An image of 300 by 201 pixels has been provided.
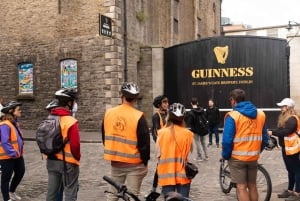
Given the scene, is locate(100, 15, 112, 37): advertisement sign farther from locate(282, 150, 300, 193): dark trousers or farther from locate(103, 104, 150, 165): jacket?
locate(103, 104, 150, 165): jacket

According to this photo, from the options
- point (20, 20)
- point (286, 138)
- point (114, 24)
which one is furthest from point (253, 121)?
point (20, 20)

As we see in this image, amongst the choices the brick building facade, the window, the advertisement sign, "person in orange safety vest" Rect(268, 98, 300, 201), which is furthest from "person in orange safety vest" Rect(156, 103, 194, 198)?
the window

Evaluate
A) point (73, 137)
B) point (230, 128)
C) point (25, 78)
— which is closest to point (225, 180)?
point (230, 128)

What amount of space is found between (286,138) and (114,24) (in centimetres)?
1333

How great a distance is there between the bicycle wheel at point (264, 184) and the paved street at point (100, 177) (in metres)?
0.39

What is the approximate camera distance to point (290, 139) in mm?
7457

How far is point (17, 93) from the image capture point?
22469 millimetres

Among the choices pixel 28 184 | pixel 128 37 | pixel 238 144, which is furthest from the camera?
pixel 128 37

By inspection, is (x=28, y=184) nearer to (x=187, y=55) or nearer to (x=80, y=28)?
(x=80, y=28)

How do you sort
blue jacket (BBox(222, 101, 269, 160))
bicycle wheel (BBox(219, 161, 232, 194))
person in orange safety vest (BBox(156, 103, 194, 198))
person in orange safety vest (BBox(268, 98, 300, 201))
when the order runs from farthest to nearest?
bicycle wheel (BBox(219, 161, 232, 194))
person in orange safety vest (BBox(268, 98, 300, 201))
blue jacket (BBox(222, 101, 269, 160))
person in orange safety vest (BBox(156, 103, 194, 198))

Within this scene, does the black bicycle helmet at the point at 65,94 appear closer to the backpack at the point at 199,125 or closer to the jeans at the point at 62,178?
the jeans at the point at 62,178

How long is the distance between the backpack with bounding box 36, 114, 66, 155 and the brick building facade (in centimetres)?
1426

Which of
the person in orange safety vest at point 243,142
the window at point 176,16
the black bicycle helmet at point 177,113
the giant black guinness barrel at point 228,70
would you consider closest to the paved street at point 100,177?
the person in orange safety vest at point 243,142

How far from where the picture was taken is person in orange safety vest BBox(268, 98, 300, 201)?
292 inches
